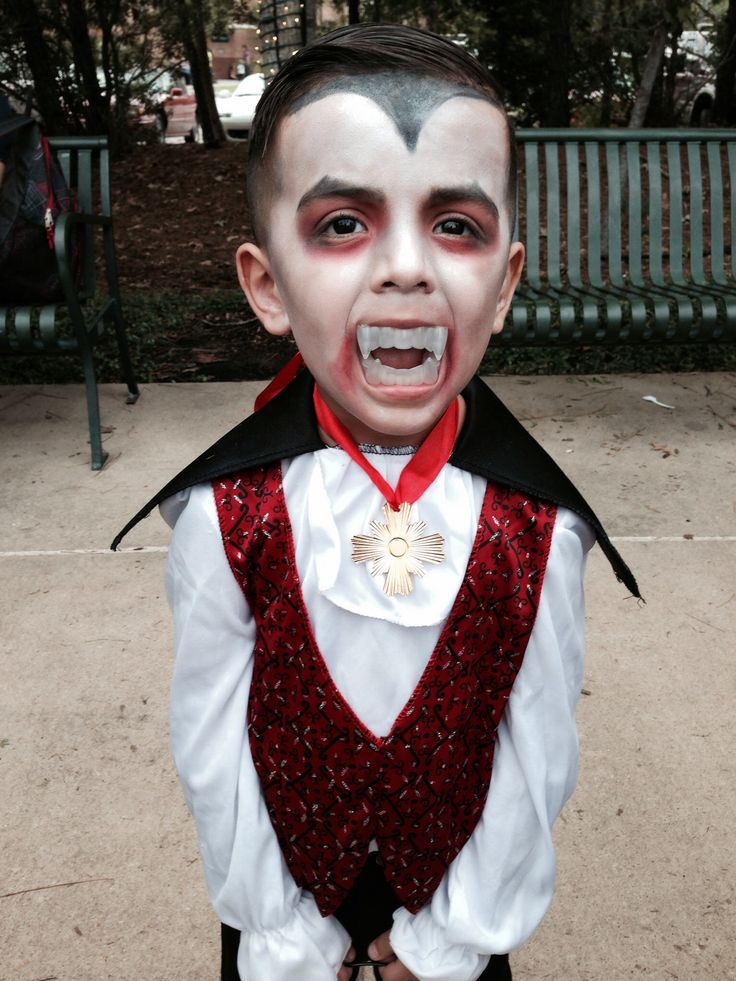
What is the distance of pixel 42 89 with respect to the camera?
28.8 feet

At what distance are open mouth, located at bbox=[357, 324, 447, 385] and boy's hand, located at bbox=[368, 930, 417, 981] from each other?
85cm

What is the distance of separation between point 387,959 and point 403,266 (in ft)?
3.36

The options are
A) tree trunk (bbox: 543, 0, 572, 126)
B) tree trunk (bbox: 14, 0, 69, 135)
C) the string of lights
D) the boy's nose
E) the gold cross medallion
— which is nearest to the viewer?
the boy's nose

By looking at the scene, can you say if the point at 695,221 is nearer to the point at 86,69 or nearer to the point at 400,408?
the point at 400,408

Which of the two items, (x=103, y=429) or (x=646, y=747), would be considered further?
(x=103, y=429)

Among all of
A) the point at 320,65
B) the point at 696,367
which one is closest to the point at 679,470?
the point at 696,367

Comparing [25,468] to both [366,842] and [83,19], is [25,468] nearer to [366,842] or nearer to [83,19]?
[366,842]

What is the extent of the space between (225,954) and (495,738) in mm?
571

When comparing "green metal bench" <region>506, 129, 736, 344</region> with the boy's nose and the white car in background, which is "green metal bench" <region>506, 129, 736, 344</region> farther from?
the white car in background

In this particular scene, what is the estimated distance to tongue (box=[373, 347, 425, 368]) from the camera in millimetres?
1164

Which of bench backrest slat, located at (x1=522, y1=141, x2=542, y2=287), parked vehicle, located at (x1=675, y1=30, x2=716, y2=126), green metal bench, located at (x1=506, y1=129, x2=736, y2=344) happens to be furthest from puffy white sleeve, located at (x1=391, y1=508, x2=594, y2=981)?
parked vehicle, located at (x1=675, y1=30, x2=716, y2=126)

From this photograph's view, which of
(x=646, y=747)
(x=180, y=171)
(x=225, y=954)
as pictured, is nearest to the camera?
(x=225, y=954)

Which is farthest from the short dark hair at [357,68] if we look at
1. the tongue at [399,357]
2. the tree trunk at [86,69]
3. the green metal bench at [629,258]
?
the tree trunk at [86,69]

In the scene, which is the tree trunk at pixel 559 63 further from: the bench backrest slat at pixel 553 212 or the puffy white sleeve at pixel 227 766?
the puffy white sleeve at pixel 227 766
